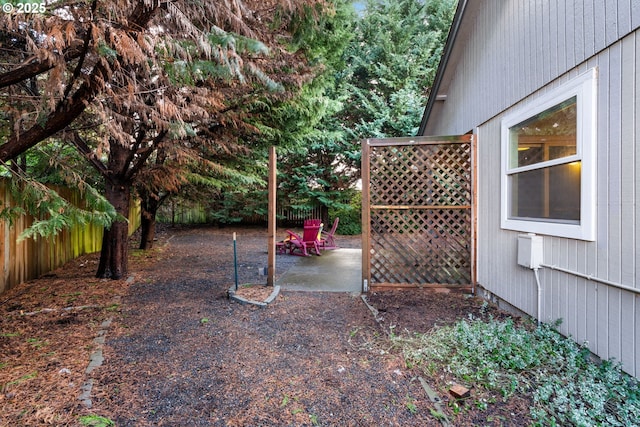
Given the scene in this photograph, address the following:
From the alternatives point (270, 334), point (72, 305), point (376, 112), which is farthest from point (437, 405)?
point (376, 112)

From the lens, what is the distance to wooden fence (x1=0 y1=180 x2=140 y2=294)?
14.8ft

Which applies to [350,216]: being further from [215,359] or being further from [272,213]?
[215,359]

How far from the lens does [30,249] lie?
5273mm

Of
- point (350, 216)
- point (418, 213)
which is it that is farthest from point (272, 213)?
point (350, 216)

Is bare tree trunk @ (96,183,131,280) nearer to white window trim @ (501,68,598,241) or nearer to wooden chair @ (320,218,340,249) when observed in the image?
wooden chair @ (320,218,340,249)

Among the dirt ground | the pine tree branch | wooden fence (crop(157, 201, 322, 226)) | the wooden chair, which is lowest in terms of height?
the dirt ground

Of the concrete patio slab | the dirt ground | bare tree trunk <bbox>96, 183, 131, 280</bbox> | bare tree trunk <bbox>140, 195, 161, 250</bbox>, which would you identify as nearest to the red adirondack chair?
the concrete patio slab

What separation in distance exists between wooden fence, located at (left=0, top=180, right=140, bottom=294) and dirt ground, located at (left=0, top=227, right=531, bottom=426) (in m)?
0.24

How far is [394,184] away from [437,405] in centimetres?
360

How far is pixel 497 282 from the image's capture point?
14.6 feet

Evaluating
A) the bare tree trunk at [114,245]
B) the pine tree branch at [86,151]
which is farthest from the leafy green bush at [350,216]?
the pine tree branch at [86,151]

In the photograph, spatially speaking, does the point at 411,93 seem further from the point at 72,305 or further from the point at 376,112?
the point at 72,305

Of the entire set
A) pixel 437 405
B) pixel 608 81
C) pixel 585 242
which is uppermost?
pixel 608 81

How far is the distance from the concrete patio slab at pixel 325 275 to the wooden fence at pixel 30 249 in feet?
10.9
